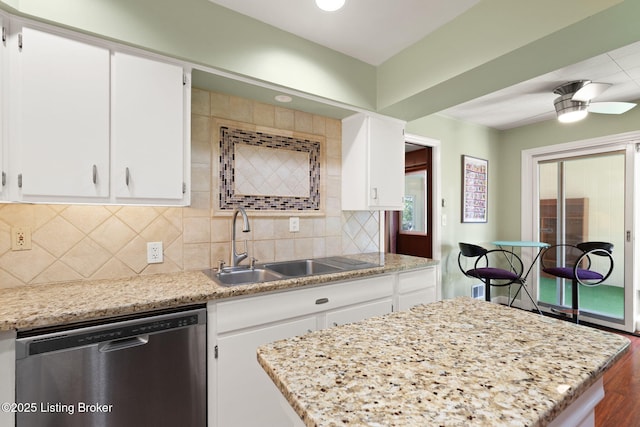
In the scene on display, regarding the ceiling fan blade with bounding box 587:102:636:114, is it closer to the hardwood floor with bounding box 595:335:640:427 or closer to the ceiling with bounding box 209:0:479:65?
the ceiling with bounding box 209:0:479:65

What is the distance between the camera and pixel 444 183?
342cm

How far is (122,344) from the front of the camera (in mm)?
1234

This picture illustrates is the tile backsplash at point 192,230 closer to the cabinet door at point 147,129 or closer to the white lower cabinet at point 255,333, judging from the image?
the cabinet door at point 147,129

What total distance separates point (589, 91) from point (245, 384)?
133 inches

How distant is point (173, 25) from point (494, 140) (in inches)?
157

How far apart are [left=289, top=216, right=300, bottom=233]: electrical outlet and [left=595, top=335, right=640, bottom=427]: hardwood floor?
2268mm

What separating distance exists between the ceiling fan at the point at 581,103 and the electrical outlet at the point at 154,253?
11.2 feet

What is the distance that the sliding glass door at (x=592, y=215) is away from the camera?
3148 mm

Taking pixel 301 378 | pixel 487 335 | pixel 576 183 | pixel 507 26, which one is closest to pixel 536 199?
pixel 576 183

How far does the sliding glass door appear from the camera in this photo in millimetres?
3148

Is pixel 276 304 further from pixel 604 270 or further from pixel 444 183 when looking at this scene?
pixel 604 270

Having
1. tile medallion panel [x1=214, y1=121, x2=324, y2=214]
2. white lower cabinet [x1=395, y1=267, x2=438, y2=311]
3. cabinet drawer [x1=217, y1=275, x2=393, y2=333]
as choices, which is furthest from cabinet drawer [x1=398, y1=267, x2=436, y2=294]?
tile medallion panel [x1=214, y1=121, x2=324, y2=214]

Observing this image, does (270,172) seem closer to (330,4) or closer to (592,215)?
(330,4)

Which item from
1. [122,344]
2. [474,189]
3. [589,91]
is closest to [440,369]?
[122,344]
